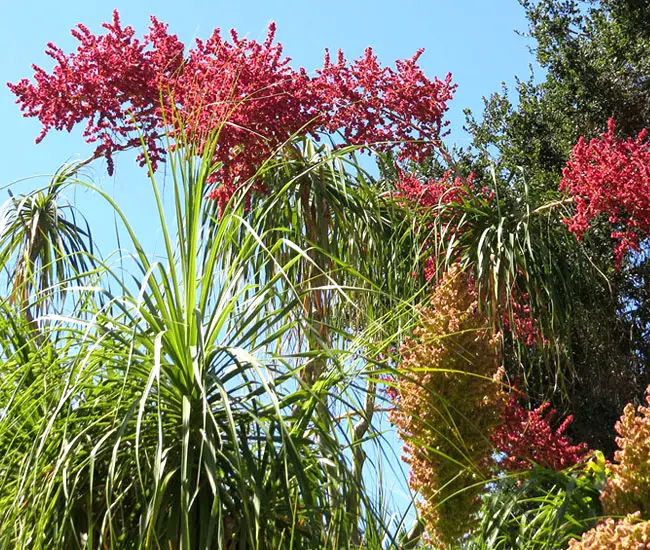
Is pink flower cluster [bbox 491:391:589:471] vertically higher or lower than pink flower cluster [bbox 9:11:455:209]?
lower

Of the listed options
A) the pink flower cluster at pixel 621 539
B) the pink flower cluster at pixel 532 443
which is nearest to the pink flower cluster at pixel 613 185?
the pink flower cluster at pixel 532 443

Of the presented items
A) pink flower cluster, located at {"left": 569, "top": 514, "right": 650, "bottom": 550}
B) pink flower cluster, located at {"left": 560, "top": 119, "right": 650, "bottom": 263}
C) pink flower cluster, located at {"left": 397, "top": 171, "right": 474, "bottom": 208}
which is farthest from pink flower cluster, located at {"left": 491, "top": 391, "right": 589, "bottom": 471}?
pink flower cluster, located at {"left": 569, "top": 514, "right": 650, "bottom": 550}

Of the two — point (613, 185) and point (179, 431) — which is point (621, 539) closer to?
point (179, 431)

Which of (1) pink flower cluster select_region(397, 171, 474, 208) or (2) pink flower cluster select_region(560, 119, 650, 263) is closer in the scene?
(2) pink flower cluster select_region(560, 119, 650, 263)

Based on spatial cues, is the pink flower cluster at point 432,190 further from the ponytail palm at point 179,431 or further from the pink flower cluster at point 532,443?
the ponytail palm at point 179,431

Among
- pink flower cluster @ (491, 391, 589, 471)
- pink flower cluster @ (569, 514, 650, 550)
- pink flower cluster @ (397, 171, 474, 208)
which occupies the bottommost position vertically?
pink flower cluster @ (569, 514, 650, 550)

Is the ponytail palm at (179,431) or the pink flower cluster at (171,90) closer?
the ponytail palm at (179,431)

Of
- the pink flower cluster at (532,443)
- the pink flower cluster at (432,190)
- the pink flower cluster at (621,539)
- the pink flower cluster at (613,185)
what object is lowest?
the pink flower cluster at (621,539)

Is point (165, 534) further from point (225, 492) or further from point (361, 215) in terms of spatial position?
point (361, 215)

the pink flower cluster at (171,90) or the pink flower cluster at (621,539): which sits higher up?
the pink flower cluster at (171,90)

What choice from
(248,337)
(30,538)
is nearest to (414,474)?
(248,337)

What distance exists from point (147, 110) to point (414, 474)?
2.81m

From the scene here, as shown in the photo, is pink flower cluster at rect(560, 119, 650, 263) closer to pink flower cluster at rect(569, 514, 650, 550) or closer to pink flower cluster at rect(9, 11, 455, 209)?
pink flower cluster at rect(9, 11, 455, 209)

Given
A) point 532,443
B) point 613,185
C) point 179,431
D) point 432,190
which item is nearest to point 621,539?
point 179,431
